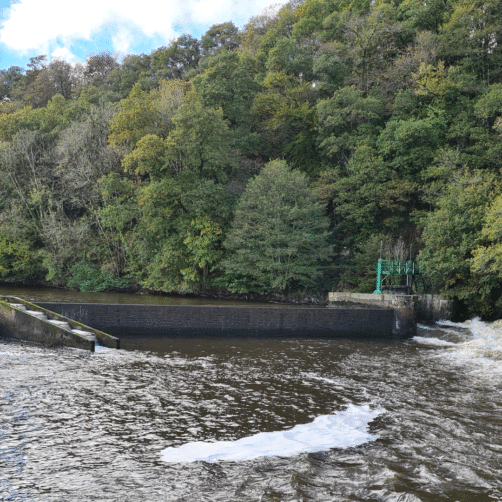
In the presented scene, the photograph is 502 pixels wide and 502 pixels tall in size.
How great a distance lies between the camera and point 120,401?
9320mm

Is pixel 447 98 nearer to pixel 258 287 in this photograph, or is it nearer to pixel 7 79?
pixel 258 287

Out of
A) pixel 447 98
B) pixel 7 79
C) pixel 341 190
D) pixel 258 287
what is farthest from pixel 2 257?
pixel 7 79

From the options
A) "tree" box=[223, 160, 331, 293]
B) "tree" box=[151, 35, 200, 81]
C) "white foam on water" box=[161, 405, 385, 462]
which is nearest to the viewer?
"white foam on water" box=[161, 405, 385, 462]

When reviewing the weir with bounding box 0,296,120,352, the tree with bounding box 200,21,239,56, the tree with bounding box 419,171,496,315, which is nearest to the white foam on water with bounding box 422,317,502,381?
the tree with bounding box 419,171,496,315

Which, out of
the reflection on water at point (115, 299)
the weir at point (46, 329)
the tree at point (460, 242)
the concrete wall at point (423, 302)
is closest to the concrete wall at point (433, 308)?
the concrete wall at point (423, 302)

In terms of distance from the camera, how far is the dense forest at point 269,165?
2966cm

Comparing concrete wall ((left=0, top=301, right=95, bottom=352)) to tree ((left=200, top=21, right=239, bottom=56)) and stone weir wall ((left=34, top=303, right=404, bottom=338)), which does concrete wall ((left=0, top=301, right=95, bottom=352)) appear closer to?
stone weir wall ((left=34, top=303, right=404, bottom=338))

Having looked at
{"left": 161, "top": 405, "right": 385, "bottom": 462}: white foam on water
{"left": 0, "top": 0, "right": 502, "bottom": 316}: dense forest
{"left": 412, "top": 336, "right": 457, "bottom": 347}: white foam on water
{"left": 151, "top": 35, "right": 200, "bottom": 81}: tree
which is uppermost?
{"left": 151, "top": 35, "right": 200, "bottom": 81}: tree

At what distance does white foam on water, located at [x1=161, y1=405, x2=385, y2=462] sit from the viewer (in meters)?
6.91

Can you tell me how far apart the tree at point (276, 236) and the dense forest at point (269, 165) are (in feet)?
0.36

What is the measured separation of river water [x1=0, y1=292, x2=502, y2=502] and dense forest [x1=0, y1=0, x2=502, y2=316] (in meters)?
14.8

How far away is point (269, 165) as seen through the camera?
31.7 meters

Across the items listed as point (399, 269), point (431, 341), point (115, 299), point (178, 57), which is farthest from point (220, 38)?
point (431, 341)

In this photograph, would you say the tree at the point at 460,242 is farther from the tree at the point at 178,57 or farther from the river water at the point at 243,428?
the tree at the point at 178,57
